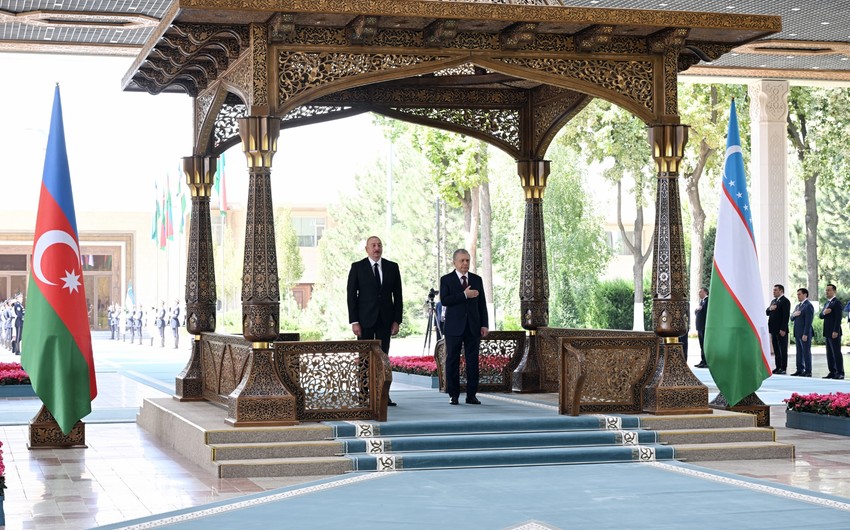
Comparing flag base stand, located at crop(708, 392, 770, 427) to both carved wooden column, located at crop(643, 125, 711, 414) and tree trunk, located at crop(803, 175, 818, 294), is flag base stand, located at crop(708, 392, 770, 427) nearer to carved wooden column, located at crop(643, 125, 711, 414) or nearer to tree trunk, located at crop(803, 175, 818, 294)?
carved wooden column, located at crop(643, 125, 711, 414)

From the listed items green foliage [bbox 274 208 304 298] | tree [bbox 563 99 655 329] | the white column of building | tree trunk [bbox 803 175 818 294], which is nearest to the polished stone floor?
the white column of building

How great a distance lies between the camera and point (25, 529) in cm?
749

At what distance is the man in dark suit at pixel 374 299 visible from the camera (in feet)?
38.6

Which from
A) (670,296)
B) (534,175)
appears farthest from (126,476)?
(534,175)

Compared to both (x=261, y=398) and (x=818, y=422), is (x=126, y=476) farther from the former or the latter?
(x=818, y=422)

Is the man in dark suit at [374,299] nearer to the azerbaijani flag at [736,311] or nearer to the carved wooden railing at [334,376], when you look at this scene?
the carved wooden railing at [334,376]

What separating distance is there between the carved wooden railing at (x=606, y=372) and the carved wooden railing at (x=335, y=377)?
1.72 metres

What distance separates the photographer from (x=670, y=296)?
11336mm

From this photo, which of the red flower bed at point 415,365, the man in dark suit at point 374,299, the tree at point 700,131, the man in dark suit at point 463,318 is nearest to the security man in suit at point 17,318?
the red flower bed at point 415,365

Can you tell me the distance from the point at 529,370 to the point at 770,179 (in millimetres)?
13923

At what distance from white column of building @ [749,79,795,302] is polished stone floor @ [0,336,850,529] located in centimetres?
1142

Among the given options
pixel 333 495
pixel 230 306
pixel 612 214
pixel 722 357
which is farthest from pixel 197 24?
pixel 612 214

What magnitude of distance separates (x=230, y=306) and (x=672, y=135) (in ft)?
145

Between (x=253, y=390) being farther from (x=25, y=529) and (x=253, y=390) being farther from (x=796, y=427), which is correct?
(x=796, y=427)
